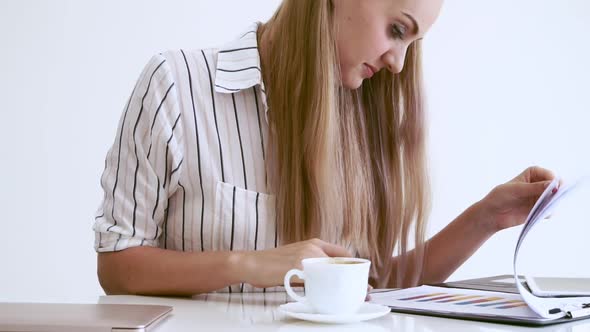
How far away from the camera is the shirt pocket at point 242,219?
4.16ft

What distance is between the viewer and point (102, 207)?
1.23 meters

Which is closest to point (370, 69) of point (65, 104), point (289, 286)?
point (289, 286)

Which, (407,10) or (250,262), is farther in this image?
(407,10)

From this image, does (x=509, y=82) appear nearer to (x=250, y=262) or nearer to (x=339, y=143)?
(x=339, y=143)

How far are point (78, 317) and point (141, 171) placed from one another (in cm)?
48

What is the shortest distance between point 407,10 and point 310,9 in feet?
0.54

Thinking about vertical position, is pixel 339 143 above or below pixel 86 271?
above

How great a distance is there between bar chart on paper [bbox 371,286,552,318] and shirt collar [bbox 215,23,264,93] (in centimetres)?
Result: 44

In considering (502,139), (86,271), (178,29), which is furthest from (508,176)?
(86,271)

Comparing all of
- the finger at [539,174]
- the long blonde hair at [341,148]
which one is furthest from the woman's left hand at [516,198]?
the long blonde hair at [341,148]

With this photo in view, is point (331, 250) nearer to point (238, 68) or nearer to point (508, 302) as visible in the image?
point (508, 302)

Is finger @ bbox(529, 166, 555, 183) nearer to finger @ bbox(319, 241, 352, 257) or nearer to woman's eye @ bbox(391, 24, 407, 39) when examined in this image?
woman's eye @ bbox(391, 24, 407, 39)

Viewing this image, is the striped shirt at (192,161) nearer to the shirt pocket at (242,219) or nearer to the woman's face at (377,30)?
the shirt pocket at (242,219)

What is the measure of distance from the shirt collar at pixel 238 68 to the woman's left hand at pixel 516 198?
1.51 feet
